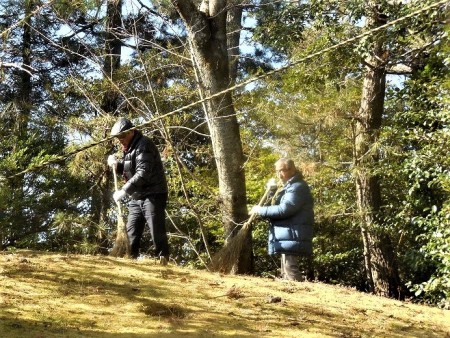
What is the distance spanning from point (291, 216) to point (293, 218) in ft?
0.09

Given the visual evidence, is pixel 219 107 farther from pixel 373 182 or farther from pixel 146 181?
pixel 373 182

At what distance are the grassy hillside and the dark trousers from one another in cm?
63

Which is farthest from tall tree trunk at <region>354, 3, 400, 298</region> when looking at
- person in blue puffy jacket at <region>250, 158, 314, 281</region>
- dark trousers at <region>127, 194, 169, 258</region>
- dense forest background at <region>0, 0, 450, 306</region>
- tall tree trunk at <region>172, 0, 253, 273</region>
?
dark trousers at <region>127, 194, 169, 258</region>

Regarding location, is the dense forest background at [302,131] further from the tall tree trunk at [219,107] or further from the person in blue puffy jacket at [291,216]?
the person in blue puffy jacket at [291,216]

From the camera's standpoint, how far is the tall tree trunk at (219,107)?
7.46 meters

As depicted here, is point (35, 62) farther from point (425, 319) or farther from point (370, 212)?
point (425, 319)

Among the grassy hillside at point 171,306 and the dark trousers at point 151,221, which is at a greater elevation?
the dark trousers at point 151,221

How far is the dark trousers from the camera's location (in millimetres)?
6301

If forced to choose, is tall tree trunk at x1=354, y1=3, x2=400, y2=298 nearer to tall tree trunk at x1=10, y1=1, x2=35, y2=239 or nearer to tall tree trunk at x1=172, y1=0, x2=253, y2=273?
tall tree trunk at x1=172, y1=0, x2=253, y2=273

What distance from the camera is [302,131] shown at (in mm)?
10188

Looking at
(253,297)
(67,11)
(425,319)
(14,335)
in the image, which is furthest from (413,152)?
(14,335)

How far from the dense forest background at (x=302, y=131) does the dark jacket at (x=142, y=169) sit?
487 millimetres

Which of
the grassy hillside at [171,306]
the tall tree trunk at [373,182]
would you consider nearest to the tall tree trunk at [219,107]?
the grassy hillside at [171,306]

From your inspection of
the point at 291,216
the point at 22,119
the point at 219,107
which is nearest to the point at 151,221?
the point at 291,216
